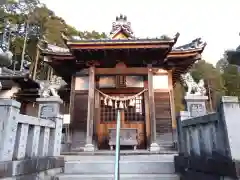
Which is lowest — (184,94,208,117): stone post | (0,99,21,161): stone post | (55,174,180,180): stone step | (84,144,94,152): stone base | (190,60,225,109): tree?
(55,174,180,180): stone step

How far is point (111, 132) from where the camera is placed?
9625 millimetres

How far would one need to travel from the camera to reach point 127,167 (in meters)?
5.23

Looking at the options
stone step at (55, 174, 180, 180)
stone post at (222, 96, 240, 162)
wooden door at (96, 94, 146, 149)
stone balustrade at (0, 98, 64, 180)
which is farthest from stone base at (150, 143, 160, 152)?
stone post at (222, 96, 240, 162)

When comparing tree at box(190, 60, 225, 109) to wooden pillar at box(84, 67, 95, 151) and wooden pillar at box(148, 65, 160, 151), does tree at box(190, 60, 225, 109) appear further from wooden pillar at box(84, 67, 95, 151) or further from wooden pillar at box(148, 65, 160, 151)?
wooden pillar at box(84, 67, 95, 151)

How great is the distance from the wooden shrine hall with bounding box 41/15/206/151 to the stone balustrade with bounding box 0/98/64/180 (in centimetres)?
384

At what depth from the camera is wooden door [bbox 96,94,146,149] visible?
32.8ft

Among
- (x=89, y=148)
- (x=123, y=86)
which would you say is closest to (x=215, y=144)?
(x=89, y=148)

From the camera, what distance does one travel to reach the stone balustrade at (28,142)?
319cm

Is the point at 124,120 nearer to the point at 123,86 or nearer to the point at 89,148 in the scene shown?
the point at 123,86

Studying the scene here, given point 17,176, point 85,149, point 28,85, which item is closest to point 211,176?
point 17,176

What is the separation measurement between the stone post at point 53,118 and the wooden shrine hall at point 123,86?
3.62 metres

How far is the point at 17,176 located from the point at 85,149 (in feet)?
18.2

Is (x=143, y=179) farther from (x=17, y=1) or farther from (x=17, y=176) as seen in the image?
(x=17, y=1)

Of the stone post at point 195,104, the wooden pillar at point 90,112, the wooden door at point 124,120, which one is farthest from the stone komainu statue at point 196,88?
the wooden pillar at point 90,112
